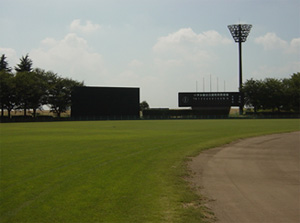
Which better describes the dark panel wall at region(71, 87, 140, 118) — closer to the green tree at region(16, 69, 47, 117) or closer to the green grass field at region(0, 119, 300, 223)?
the green tree at region(16, 69, 47, 117)

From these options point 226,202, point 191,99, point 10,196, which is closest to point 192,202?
point 226,202

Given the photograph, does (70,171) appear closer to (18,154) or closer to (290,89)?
(18,154)

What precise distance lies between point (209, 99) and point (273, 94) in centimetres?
2342

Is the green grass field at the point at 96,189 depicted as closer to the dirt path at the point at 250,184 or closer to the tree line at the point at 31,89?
the dirt path at the point at 250,184

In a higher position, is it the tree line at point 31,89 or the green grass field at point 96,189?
the tree line at point 31,89

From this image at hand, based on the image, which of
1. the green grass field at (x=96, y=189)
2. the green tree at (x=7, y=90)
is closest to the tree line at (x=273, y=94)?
the green tree at (x=7, y=90)

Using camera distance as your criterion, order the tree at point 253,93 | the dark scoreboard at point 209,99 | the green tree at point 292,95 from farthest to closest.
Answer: the tree at point 253,93 → the green tree at point 292,95 → the dark scoreboard at point 209,99

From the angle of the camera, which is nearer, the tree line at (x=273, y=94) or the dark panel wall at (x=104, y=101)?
the dark panel wall at (x=104, y=101)

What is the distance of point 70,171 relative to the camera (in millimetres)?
10805

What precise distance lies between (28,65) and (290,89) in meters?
77.1

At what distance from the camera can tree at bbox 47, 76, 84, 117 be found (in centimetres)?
8856

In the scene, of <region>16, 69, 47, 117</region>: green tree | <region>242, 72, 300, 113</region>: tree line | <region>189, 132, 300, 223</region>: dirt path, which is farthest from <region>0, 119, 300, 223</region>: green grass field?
<region>242, 72, 300, 113</region>: tree line

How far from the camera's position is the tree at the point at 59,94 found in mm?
88562

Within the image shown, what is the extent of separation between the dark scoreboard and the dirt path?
7056 centimetres
